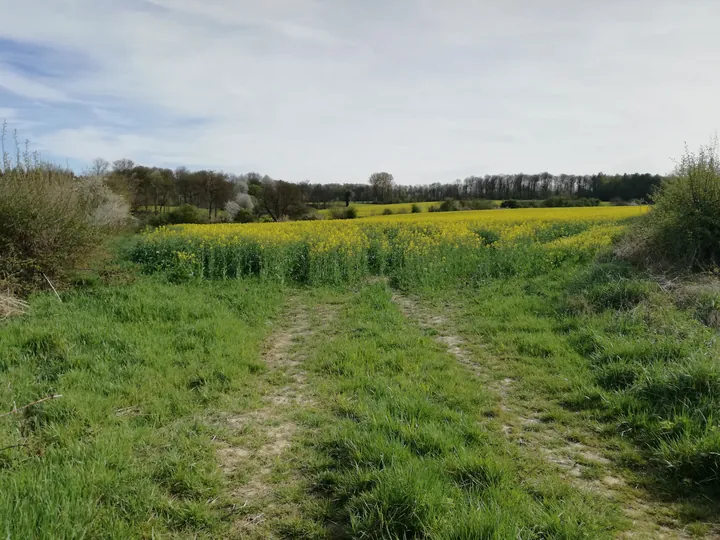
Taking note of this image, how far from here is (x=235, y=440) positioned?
11.9 ft

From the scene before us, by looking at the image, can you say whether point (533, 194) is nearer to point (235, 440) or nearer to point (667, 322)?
point (667, 322)

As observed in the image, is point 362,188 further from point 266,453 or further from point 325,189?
point 266,453

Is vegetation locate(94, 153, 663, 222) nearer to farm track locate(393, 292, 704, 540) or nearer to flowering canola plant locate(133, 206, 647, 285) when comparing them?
flowering canola plant locate(133, 206, 647, 285)

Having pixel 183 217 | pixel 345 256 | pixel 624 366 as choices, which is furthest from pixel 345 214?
pixel 624 366

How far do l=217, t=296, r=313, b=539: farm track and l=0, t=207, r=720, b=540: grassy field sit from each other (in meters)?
0.02

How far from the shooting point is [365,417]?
3.88m

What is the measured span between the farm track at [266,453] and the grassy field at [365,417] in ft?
0.06

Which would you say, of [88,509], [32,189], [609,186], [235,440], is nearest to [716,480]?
[235,440]

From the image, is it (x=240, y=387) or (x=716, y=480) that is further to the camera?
(x=240, y=387)

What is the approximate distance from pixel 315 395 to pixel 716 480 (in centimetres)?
349

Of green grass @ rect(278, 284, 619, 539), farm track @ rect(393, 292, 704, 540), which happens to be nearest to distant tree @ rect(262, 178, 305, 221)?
farm track @ rect(393, 292, 704, 540)

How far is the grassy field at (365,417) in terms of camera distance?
2648 millimetres

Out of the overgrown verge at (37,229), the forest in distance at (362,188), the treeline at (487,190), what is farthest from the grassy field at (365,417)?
the treeline at (487,190)

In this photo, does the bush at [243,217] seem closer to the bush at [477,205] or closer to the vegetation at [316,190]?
the vegetation at [316,190]
